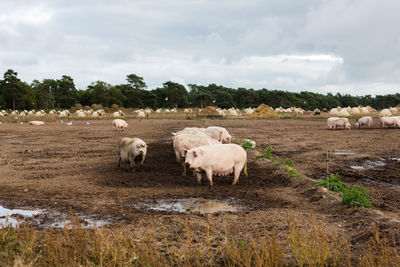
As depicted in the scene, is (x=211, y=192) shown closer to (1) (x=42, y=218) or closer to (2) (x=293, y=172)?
(2) (x=293, y=172)

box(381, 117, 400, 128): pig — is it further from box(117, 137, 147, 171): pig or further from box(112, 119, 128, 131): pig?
box(117, 137, 147, 171): pig

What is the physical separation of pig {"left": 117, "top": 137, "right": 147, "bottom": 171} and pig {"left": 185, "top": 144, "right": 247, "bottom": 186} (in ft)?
9.90

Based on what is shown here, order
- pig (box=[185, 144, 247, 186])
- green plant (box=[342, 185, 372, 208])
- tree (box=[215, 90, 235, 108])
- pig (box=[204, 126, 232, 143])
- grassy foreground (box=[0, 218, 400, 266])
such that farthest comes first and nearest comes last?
1. tree (box=[215, 90, 235, 108])
2. pig (box=[204, 126, 232, 143])
3. pig (box=[185, 144, 247, 186])
4. green plant (box=[342, 185, 372, 208])
5. grassy foreground (box=[0, 218, 400, 266])

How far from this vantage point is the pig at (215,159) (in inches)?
408

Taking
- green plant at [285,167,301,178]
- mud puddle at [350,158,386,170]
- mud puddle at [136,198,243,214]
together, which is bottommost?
mud puddle at [136,198,243,214]

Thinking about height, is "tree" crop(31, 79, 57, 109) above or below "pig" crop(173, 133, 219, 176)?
above

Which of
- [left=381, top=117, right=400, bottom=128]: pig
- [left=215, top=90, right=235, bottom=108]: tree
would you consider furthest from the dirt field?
[left=215, top=90, right=235, bottom=108]: tree

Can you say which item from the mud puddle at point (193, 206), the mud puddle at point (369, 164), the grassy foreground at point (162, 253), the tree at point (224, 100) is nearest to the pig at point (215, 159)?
the mud puddle at point (193, 206)

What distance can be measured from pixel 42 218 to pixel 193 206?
3411 millimetres

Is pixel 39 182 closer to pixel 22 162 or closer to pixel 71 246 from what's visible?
pixel 22 162

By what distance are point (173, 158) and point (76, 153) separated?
5527 millimetres

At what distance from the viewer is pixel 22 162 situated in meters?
15.2

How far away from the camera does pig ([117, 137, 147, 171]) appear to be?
1288cm

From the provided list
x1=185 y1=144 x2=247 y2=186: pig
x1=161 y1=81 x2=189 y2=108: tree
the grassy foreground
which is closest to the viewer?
the grassy foreground
